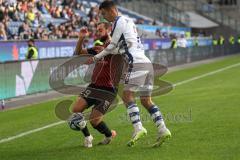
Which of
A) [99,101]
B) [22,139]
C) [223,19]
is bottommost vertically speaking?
[223,19]

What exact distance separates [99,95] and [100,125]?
1.87 feet

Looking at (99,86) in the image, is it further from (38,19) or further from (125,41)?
(38,19)

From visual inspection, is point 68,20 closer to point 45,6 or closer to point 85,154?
point 45,6

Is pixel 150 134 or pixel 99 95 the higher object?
pixel 99 95

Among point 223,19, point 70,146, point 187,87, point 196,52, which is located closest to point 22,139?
point 70,146

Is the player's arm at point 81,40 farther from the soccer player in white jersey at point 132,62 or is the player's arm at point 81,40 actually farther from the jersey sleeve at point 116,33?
the jersey sleeve at point 116,33

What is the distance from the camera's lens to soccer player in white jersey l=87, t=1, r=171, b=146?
9.11 m

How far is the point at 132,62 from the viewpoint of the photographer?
9188 millimetres

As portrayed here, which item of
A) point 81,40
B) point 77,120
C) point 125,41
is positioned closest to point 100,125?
point 77,120

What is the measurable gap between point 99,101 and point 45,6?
23.1 metres

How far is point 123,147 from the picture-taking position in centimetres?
962

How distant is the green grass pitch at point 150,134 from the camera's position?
8.96 metres

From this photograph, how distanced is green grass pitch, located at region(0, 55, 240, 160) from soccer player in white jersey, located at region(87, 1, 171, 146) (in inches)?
17.2

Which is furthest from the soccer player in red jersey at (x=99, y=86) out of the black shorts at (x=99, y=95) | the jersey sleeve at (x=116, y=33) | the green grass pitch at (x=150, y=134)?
the green grass pitch at (x=150, y=134)
